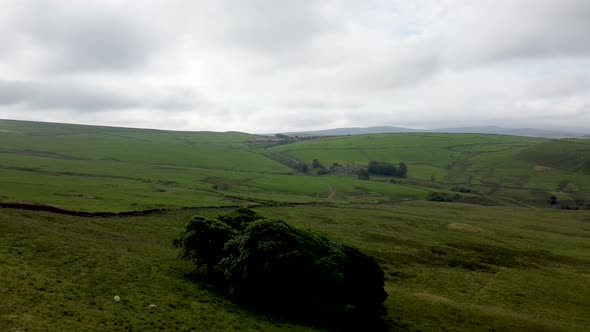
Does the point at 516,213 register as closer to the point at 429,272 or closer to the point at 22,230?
the point at 429,272

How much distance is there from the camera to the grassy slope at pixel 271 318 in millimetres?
34625

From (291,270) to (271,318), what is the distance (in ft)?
17.6

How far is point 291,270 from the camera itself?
4316 cm

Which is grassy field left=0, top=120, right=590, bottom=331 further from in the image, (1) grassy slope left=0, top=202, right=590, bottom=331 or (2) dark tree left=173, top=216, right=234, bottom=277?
(2) dark tree left=173, top=216, right=234, bottom=277

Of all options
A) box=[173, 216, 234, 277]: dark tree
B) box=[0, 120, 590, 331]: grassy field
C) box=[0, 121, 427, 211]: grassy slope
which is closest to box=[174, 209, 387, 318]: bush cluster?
box=[173, 216, 234, 277]: dark tree

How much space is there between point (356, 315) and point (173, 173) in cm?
14797

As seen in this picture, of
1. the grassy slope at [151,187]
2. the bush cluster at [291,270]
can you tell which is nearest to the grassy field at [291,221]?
the grassy slope at [151,187]

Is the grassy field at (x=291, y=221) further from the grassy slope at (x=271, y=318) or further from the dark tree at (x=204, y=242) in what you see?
the dark tree at (x=204, y=242)

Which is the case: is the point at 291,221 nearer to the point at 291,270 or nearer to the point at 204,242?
the point at 204,242

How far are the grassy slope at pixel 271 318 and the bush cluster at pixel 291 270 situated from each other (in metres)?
3.36

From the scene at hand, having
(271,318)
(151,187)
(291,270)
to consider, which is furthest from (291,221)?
(151,187)

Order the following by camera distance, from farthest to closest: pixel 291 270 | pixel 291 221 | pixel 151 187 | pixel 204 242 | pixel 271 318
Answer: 1. pixel 151 187
2. pixel 291 221
3. pixel 204 242
4. pixel 291 270
5. pixel 271 318

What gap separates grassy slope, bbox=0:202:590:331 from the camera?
34.6 metres

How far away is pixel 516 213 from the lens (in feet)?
462
